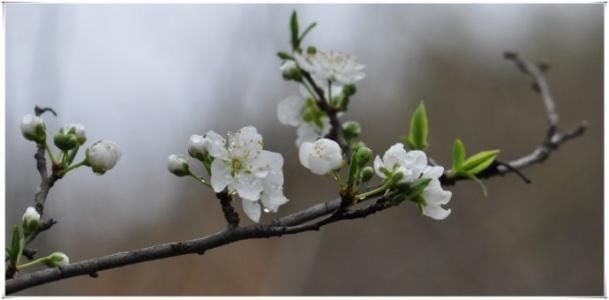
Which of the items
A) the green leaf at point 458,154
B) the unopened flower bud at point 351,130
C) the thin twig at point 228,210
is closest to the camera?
the thin twig at point 228,210

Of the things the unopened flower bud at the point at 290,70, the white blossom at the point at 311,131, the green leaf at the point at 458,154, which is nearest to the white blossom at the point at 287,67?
the unopened flower bud at the point at 290,70

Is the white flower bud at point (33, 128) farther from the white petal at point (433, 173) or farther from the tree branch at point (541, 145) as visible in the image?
the tree branch at point (541, 145)

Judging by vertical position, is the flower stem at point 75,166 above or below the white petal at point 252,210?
above

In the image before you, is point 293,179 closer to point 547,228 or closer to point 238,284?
point 238,284

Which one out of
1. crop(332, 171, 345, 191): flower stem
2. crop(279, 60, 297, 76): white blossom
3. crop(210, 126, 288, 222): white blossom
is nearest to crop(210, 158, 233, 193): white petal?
crop(210, 126, 288, 222): white blossom

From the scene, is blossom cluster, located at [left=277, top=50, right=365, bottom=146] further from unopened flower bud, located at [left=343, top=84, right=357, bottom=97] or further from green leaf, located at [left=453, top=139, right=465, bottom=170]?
green leaf, located at [left=453, top=139, right=465, bottom=170]

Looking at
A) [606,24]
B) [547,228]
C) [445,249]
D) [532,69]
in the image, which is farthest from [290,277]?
[606,24]

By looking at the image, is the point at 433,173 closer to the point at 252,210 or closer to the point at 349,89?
the point at 252,210
